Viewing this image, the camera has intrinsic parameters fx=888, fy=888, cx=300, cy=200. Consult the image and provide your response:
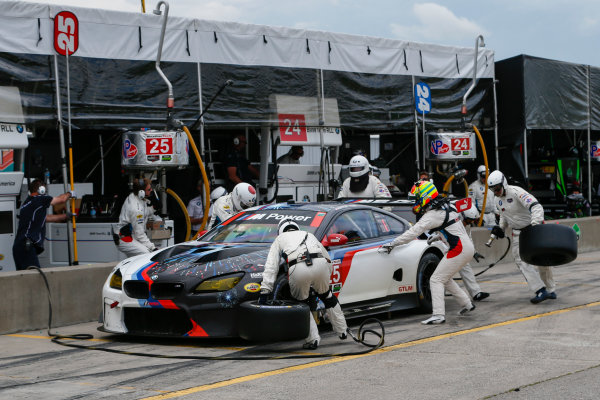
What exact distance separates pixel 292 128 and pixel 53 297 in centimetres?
720

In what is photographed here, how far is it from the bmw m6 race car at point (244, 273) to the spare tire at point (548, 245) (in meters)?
1.34

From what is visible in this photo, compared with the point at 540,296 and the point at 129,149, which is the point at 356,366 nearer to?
the point at 540,296

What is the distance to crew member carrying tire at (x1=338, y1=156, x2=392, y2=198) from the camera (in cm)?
1398

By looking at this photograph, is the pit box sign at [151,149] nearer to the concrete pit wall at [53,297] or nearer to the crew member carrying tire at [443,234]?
the concrete pit wall at [53,297]

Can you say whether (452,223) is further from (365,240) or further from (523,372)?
(523,372)

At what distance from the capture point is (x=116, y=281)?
887 centimetres

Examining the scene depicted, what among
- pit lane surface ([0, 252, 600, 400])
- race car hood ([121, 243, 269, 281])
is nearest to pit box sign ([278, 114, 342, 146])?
pit lane surface ([0, 252, 600, 400])

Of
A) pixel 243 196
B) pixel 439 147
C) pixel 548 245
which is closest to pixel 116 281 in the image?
pixel 243 196

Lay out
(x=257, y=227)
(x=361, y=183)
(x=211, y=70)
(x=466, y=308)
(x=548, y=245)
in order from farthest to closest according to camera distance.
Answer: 1. (x=211, y=70)
2. (x=361, y=183)
3. (x=548, y=245)
4. (x=466, y=308)
5. (x=257, y=227)

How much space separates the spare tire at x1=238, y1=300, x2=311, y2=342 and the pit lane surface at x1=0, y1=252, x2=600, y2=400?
253mm

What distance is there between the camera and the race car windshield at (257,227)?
9.48 metres

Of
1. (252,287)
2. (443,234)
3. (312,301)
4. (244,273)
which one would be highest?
(443,234)

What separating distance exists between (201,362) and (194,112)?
8.06 m

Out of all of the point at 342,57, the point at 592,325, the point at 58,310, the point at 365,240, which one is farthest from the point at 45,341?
the point at 342,57
